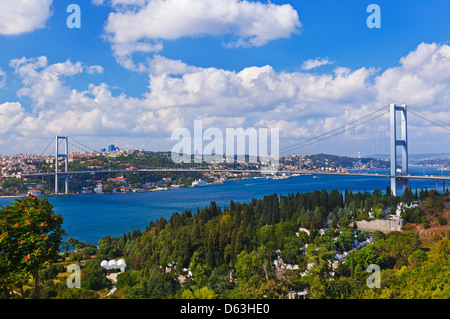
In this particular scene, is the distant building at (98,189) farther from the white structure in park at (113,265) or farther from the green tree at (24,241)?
the green tree at (24,241)

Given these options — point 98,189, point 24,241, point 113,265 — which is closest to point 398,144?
point 113,265

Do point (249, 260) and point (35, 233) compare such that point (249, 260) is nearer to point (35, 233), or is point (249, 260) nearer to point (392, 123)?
point (35, 233)

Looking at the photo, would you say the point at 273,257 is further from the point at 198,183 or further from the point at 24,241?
the point at 198,183

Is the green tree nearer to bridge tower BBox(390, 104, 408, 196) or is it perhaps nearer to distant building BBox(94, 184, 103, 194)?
bridge tower BBox(390, 104, 408, 196)

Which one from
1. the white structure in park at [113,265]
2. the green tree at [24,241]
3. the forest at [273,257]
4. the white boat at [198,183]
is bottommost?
the white structure in park at [113,265]

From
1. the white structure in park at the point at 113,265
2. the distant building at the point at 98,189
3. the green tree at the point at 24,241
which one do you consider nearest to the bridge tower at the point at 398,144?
the white structure in park at the point at 113,265

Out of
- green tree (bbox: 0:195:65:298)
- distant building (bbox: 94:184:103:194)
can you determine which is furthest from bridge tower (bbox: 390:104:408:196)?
distant building (bbox: 94:184:103:194)
